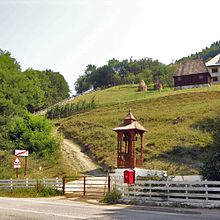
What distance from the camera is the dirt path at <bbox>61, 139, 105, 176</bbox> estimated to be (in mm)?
37069

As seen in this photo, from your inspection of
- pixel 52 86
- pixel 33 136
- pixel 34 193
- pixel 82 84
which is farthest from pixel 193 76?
pixel 82 84

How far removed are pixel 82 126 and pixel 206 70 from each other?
114ft

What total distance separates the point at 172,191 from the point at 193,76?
63850mm

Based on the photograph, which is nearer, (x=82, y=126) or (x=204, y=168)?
(x=204, y=168)

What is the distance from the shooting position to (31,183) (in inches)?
1024

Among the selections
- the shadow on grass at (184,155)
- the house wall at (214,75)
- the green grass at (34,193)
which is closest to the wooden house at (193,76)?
the house wall at (214,75)

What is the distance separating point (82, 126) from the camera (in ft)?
177

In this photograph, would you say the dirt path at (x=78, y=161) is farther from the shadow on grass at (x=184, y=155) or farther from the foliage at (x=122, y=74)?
the foliage at (x=122, y=74)

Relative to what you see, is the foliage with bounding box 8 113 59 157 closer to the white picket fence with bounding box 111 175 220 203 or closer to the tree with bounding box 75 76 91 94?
the white picket fence with bounding box 111 175 220 203

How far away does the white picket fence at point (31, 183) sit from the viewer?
24700mm

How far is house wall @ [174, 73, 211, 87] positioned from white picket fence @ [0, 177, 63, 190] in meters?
57.0

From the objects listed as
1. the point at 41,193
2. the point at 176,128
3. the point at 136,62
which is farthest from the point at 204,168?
the point at 136,62

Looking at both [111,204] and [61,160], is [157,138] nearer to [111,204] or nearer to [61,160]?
[61,160]

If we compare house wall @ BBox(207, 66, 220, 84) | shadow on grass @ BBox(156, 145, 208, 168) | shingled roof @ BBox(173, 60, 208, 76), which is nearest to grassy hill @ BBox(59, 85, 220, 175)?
shadow on grass @ BBox(156, 145, 208, 168)
